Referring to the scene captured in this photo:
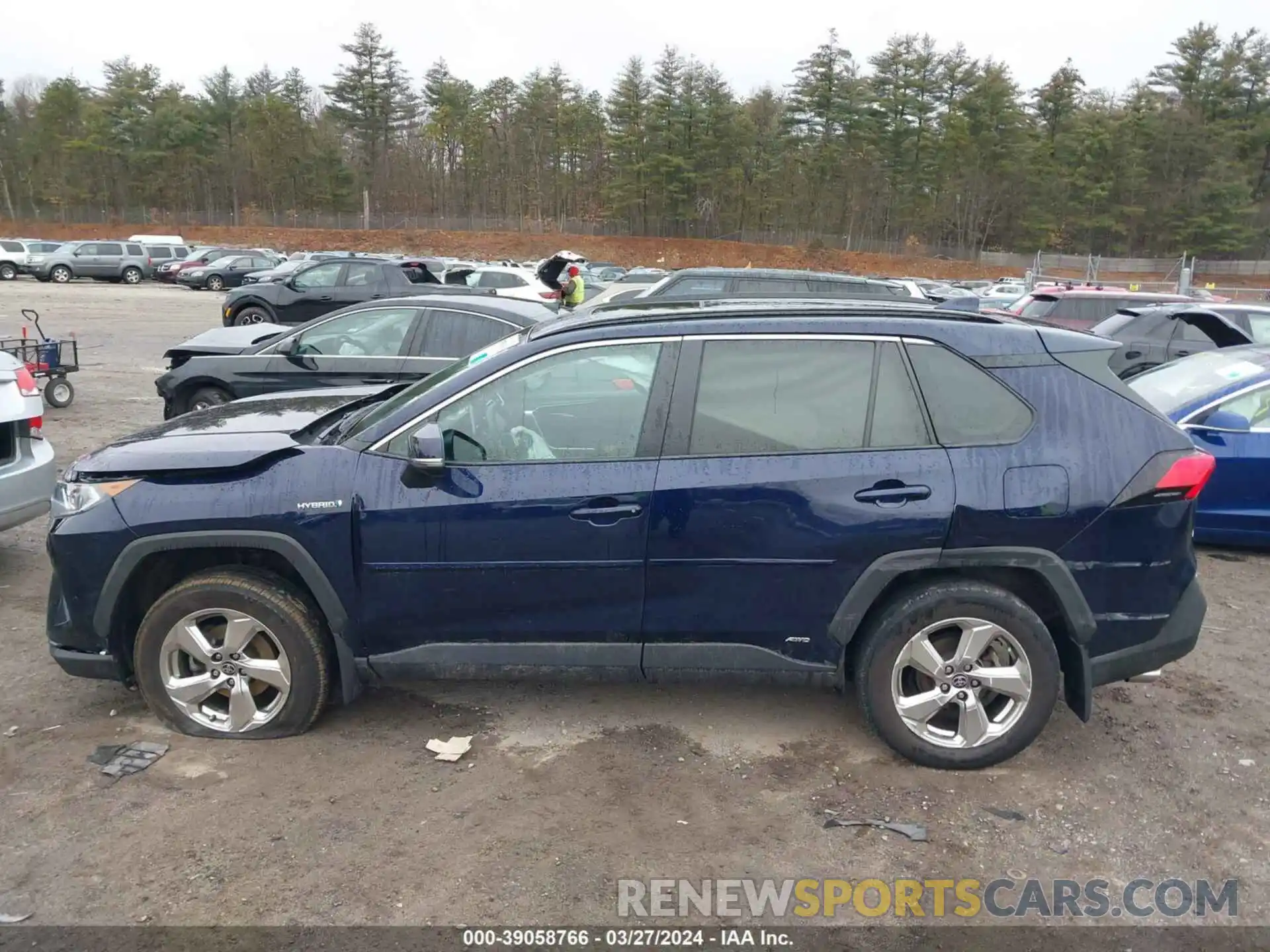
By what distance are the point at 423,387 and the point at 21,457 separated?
3116 mm

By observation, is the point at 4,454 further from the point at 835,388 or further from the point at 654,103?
the point at 654,103

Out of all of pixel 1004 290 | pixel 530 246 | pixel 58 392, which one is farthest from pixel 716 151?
pixel 58 392

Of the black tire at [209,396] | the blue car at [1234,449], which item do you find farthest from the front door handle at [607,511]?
the black tire at [209,396]

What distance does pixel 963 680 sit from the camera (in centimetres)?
380

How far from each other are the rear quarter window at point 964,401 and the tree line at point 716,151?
2831 inches

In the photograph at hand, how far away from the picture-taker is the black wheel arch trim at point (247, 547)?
3795 mm

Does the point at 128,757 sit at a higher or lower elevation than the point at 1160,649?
lower

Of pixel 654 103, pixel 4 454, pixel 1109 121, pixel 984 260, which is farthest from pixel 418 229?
pixel 4 454

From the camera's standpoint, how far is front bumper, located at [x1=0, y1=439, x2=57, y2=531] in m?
5.49

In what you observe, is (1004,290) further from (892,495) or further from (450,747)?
(450,747)

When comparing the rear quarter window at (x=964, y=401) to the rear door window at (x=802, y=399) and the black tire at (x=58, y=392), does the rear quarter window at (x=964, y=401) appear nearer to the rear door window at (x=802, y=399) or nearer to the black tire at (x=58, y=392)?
the rear door window at (x=802, y=399)

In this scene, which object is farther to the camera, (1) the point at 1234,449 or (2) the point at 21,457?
(1) the point at 1234,449

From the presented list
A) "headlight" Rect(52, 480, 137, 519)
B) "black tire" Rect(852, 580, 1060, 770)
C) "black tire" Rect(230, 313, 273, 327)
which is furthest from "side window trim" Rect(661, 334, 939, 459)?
"black tire" Rect(230, 313, 273, 327)

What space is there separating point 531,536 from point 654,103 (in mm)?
74802
